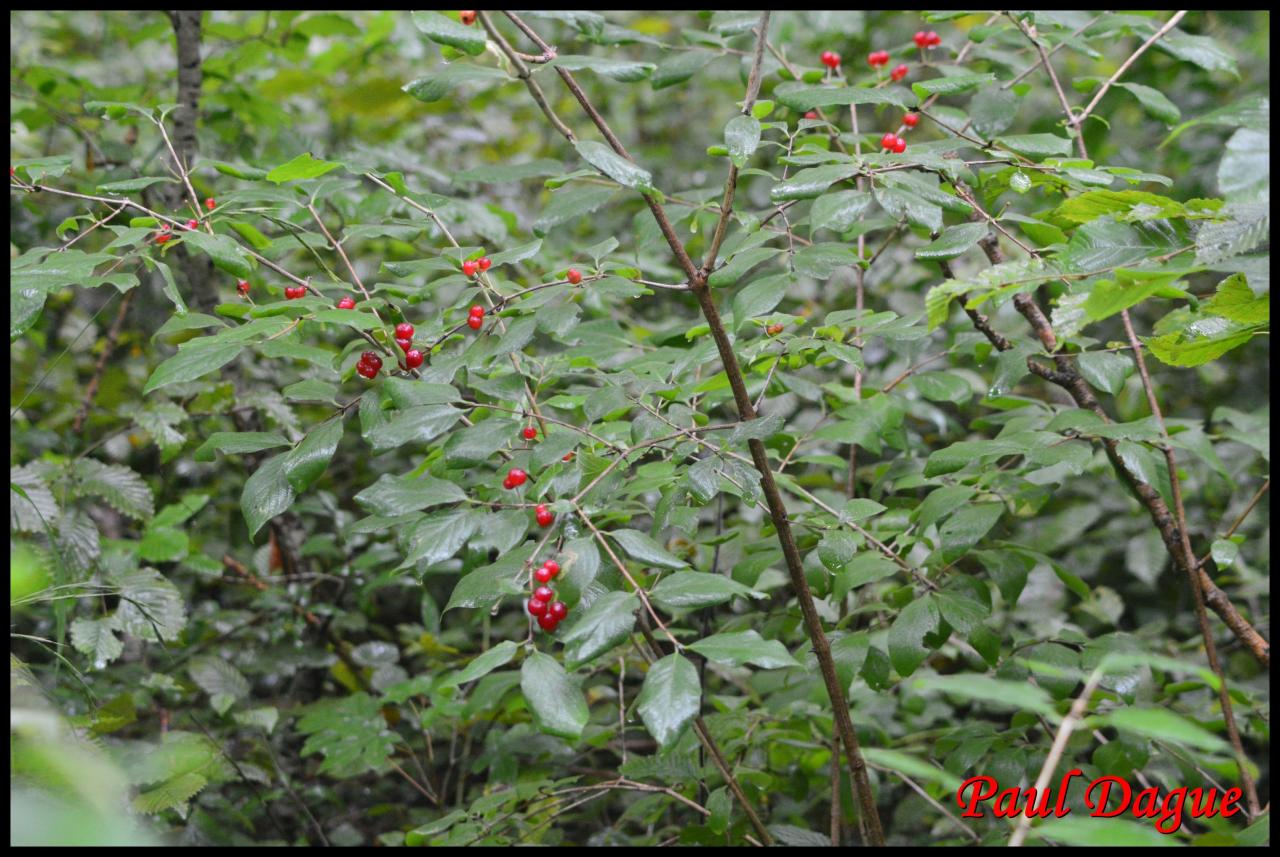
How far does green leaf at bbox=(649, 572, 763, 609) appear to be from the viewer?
2.49ft

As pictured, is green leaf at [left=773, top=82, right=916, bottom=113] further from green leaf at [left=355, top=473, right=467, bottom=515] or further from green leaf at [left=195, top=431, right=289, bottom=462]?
green leaf at [left=195, top=431, right=289, bottom=462]

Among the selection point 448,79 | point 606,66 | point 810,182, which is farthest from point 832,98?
point 448,79

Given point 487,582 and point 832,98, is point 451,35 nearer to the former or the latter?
point 832,98

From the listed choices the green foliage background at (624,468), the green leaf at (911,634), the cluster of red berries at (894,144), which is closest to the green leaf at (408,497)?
the green foliage background at (624,468)

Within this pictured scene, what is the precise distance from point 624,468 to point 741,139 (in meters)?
0.32

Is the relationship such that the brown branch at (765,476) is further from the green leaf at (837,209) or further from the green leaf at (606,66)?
the green leaf at (837,209)

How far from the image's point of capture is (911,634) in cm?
103

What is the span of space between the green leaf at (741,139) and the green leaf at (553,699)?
0.46m

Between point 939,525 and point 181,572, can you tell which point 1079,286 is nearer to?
point 939,525

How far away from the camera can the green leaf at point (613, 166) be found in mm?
832

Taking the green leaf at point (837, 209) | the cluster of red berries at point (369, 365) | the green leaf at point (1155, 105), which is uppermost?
the green leaf at point (837, 209)

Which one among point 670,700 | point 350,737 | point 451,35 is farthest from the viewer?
point 350,737

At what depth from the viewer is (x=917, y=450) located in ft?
5.96

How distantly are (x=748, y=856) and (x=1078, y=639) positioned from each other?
46 cm
